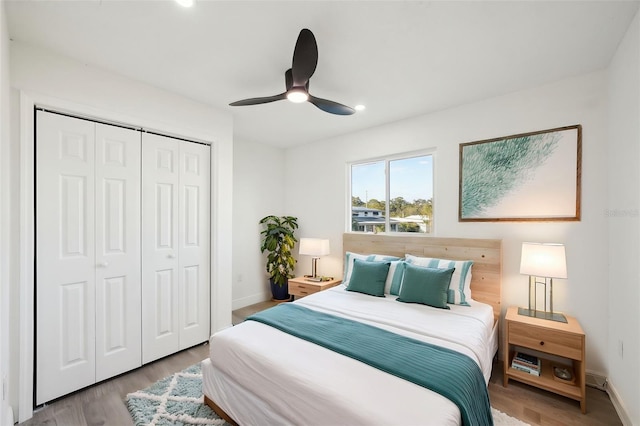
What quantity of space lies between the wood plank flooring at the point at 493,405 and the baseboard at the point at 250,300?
169cm

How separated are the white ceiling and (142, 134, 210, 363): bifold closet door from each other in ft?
2.26

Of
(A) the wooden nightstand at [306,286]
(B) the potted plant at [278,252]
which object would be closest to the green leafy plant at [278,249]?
(B) the potted plant at [278,252]

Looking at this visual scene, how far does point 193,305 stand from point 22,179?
177cm

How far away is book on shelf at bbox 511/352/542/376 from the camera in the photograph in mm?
2303

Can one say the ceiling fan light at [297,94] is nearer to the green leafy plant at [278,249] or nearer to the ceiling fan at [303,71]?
the ceiling fan at [303,71]

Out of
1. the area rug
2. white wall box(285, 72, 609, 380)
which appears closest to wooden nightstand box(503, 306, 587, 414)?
white wall box(285, 72, 609, 380)

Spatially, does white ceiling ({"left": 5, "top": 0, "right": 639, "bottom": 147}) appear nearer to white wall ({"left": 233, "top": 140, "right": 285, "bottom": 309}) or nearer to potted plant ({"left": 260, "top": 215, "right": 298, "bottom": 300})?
white wall ({"left": 233, "top": 140, "right": 285, "bottom": 309})

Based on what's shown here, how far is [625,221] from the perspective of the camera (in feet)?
6.42

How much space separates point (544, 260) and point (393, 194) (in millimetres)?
1783

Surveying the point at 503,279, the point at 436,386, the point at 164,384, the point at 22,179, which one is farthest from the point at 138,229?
the point at 503,279

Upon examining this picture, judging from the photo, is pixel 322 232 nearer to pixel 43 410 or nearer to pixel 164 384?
pixel 164 384

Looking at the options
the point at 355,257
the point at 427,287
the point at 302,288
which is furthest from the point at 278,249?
the point at 427,287

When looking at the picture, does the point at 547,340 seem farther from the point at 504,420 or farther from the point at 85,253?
the point at 85,253

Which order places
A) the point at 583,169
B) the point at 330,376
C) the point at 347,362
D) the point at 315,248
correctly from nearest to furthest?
the point at 330,376 < the point at 347,362 < the point at 583,169 < the point at 315,248
